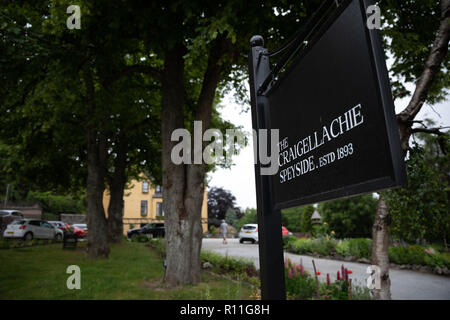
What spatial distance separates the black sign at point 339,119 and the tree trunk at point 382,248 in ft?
12.0

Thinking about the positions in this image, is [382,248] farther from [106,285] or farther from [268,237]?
[106,285]

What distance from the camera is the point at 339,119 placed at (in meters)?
1.42

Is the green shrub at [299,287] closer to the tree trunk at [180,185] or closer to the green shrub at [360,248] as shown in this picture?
the tree trunk at [180,185]

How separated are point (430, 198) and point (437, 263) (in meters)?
10.7

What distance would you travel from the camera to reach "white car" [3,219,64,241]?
2338 cm

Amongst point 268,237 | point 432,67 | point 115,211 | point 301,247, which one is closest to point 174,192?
point 432,67

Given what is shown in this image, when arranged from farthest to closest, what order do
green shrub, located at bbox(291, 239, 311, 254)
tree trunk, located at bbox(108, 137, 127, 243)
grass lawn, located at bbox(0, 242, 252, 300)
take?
1. tree trunk, located at bbox(108, 137, 127, 243)
2. green shrub, located at bbox(291, 239, 311, 254)
3. grass lawn, located at bbox(0, 242, 252, 300)

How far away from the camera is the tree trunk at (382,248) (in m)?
4.70

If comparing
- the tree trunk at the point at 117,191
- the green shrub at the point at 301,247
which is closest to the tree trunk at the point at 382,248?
the green shrub at the point at 301,247

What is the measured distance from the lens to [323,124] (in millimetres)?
1552

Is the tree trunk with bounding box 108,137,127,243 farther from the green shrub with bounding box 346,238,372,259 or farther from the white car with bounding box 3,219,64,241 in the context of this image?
the green shrub with bounding box 346,238,372,259

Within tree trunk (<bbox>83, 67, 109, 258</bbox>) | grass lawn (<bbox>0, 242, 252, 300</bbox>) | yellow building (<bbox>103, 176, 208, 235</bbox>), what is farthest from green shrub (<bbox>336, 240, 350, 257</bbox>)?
yellow building (<bbox>103, 176, 208, 235</bbox>)

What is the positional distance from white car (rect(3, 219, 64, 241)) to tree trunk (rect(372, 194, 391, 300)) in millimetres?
26767

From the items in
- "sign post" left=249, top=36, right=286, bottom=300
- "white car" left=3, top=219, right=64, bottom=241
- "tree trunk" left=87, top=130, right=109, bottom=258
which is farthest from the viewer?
"white car" left=3, top=219, right=64, bottom=241
